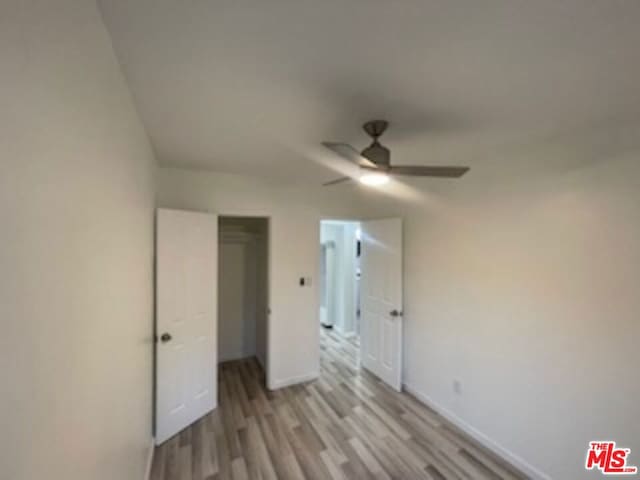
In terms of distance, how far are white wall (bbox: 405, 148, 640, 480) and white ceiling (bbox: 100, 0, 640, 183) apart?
1.48 ft

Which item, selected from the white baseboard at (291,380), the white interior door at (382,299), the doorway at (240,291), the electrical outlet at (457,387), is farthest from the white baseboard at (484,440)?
the doorway at (240,291)

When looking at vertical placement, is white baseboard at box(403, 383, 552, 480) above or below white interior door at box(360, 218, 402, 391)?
below

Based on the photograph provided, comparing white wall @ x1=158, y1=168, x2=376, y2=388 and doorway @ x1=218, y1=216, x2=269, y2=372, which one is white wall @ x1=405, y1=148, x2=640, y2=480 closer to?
white wall @ x1=158, y1=168, x2=376, y2=388

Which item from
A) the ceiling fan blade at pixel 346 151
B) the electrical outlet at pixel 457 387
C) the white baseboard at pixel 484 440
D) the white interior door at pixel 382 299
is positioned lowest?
Result: the white baseboard at pixel 484 440

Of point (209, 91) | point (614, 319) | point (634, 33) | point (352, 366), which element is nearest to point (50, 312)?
point (209, 91)

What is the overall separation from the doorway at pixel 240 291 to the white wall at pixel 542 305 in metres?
2.44

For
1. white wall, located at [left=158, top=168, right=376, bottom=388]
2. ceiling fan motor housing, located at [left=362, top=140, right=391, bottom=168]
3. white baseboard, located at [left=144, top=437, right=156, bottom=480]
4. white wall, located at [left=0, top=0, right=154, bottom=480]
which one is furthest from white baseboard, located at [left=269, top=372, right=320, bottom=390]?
ceiling fan motor housing, located at [left=362, top=140, right=391, bottom=168]

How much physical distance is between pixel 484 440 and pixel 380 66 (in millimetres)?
3052

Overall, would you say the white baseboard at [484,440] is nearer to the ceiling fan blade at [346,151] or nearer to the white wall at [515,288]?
the white wall at [515,288]

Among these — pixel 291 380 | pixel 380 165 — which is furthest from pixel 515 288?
pixel 291 380

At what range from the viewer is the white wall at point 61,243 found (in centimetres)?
53

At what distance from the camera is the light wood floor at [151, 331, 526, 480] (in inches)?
90.6

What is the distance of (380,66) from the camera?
4.17 feet

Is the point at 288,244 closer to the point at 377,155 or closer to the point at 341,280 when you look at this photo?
the point at 377,155
